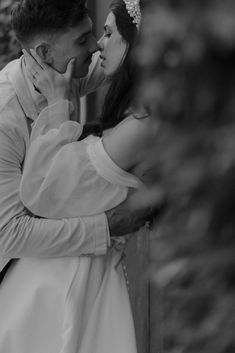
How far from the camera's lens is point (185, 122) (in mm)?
1042

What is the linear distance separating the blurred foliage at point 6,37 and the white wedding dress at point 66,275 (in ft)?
5.38

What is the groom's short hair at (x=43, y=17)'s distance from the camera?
293 cm

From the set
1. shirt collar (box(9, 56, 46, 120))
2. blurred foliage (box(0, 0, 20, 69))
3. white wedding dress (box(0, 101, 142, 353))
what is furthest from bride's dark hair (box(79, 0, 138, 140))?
blurred foliage (box(0, 0, 20, 69))

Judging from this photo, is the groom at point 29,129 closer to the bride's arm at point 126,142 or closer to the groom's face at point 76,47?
the groom's face at point 76,47

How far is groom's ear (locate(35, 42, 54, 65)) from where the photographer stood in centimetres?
294

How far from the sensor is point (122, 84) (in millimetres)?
2793

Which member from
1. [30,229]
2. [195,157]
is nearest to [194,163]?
[195,157]

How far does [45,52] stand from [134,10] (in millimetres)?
401

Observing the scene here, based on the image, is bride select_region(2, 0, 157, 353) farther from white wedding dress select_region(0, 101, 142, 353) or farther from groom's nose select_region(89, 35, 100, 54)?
groom's nose select_region(89, 35, 100, 54)

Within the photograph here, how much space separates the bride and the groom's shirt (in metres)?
0.05

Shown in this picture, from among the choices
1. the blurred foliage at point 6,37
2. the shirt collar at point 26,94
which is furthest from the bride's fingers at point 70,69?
the blurred foliage at point 6,37

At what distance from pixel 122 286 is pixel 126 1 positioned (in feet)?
3.31

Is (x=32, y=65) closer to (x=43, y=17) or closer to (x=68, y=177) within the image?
(x=43, y=17)

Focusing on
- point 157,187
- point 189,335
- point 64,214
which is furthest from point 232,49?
point 64,214
